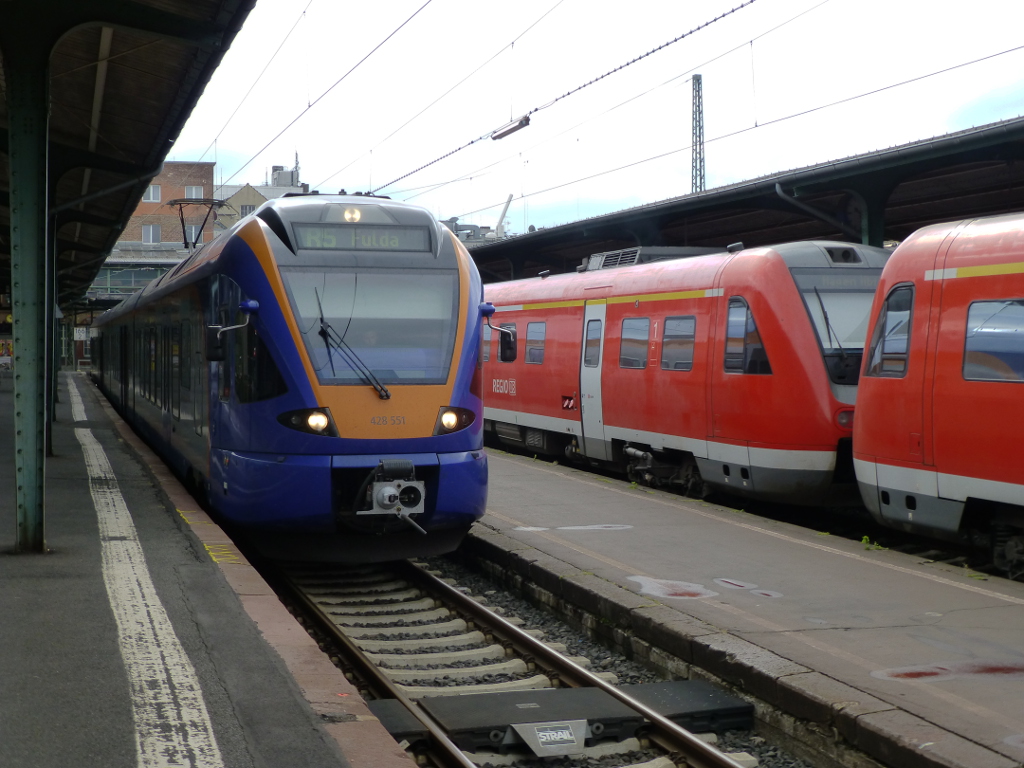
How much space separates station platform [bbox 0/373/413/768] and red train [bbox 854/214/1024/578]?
4.96m

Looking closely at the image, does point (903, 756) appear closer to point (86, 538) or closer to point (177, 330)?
point (86, 538)

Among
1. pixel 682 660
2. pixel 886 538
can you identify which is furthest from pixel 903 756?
pixel 886 538

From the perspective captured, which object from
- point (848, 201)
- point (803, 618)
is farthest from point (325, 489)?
point (848, 201)

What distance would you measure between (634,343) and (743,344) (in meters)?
2.38

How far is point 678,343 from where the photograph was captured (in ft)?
39.5

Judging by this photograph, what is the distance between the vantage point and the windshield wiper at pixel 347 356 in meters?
8.12

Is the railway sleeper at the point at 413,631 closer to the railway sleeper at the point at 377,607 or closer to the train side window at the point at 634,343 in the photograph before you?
the railway sleeper at the point at 377,607

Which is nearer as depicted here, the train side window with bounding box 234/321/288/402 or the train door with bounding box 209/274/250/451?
the train side window with bounding box 234/321/288/402

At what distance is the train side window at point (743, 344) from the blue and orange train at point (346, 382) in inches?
123

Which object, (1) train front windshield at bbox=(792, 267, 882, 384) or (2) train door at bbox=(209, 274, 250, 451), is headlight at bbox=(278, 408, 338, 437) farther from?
(1) train front windshield at bbox=(792, 267, 882, 384)

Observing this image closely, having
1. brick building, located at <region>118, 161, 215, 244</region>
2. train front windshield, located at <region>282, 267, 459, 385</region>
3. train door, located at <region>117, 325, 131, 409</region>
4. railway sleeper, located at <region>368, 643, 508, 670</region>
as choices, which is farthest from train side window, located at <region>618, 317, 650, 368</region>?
brick building, located at <region>118, 161, 215, 244</region>

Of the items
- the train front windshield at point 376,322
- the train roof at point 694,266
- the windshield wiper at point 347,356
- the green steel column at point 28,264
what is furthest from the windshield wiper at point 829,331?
the green steel column at point 28,264

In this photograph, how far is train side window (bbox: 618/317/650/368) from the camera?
12789 millimetres

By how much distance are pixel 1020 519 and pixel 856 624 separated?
7.18 feet
